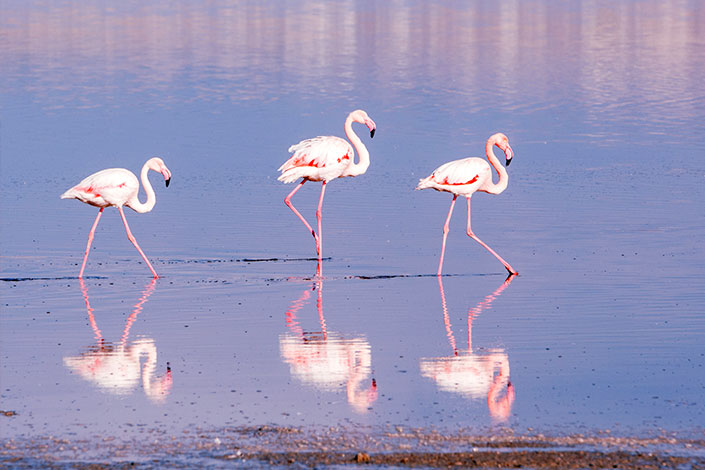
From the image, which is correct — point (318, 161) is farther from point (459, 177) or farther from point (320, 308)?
point (320, 308)

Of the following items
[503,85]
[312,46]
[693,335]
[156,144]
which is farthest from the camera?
[312,46]

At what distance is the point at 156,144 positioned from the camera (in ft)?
70.3

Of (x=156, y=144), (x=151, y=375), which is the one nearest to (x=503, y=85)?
(x=156, y=144)

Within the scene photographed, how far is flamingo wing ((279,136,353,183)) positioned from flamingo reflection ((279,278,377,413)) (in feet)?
15.6

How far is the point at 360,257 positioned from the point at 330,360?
→ 14.7 ft

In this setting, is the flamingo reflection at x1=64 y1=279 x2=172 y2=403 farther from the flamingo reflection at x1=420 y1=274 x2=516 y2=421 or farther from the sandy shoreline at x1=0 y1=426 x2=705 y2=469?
the flamingo reflection at x1=420 y1=274 x2=516 y2=421

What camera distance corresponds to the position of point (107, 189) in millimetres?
13352

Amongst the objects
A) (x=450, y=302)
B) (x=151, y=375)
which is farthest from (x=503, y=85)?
(x=151, y=375)

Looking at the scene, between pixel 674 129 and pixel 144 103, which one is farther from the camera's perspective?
pixel 144 103

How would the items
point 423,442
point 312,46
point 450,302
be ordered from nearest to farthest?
1. point 423,442
2. point 450,302
3. point 312,46

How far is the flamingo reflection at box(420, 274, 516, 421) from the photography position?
24.6 feet

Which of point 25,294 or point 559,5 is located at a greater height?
point 559,5

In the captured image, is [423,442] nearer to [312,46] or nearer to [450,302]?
[450,302]

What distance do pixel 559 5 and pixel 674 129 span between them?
1359 inches
